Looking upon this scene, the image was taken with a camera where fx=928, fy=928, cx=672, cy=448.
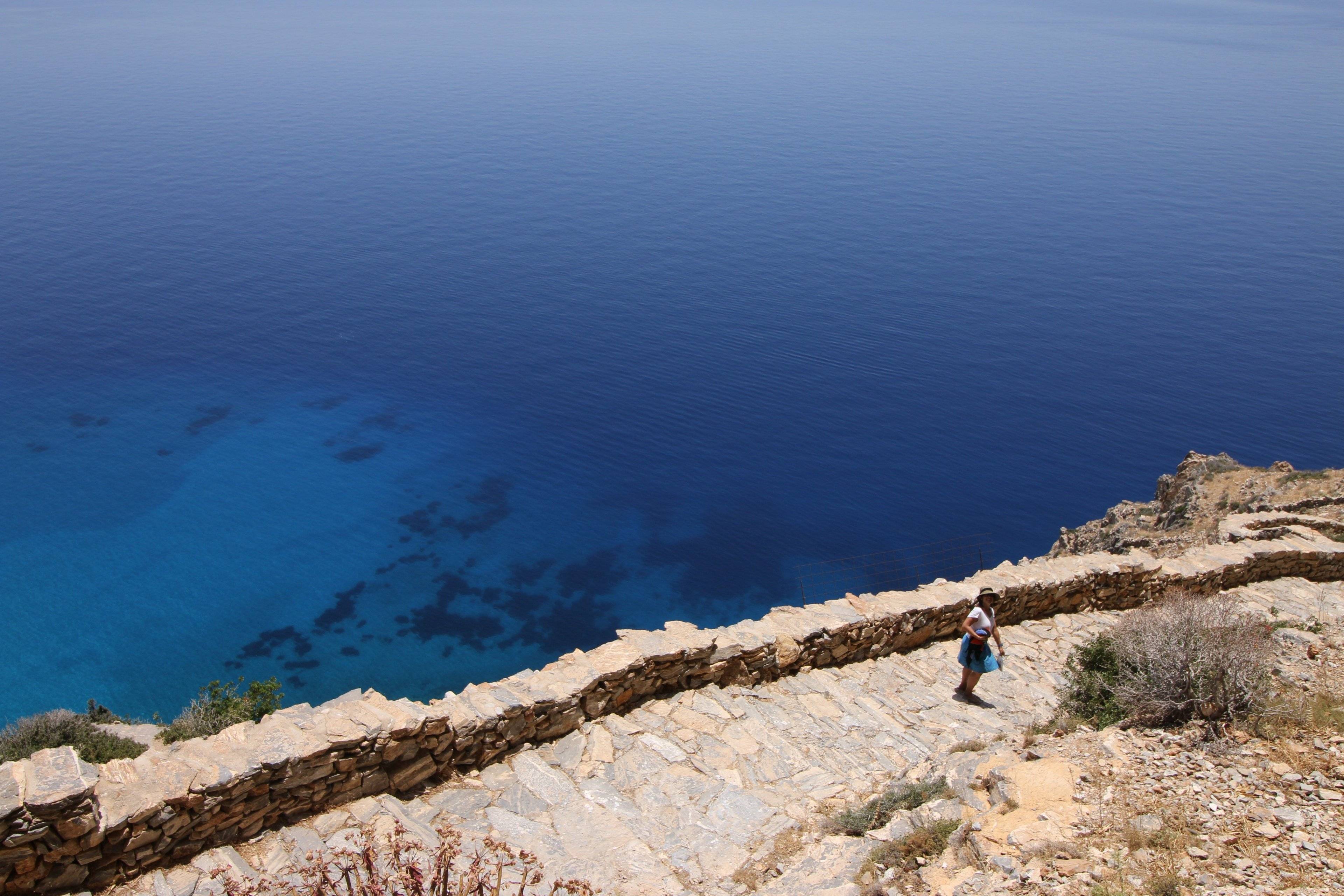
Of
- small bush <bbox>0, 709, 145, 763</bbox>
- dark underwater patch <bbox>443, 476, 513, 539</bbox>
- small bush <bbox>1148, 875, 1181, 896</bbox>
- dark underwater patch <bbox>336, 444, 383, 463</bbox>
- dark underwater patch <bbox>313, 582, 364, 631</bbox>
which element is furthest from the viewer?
dark underwater patch <bbox>336, 444, 383, 463</bbox>

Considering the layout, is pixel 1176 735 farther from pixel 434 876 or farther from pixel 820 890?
pixel 434 876

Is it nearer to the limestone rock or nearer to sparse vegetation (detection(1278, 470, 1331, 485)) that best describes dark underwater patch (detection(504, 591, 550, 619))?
sparse vegetation (detection(1278, 470, 1331, 485))

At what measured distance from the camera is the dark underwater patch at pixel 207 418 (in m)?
42.2

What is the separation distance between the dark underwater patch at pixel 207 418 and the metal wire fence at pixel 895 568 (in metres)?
27.6

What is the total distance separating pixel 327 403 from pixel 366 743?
1574 inches

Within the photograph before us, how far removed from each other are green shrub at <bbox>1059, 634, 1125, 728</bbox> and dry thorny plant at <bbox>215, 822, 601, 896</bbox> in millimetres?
5244

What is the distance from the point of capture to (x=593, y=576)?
34.5 m

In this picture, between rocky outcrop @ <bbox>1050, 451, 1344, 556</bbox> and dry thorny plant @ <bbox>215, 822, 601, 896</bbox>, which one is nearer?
dry thorny plant @ <bbox>215, 822, 601, 896</bbox>

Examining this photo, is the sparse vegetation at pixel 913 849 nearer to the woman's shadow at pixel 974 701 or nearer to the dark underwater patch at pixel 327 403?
the woman's shadow at pixel 974 701

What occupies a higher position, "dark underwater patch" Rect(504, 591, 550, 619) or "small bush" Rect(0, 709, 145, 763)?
"small bush" Rect(0, 709, 145, 763)

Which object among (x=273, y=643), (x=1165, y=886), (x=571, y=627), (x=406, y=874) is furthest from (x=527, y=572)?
(x=1165, y=886)

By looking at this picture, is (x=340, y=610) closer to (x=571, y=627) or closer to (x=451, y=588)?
(x=451, y=588)

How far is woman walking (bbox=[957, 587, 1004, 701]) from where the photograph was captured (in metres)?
11.5

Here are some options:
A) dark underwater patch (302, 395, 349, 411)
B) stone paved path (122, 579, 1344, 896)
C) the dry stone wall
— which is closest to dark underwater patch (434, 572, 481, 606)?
dark underwater patch (302, 395, 349, 411)
